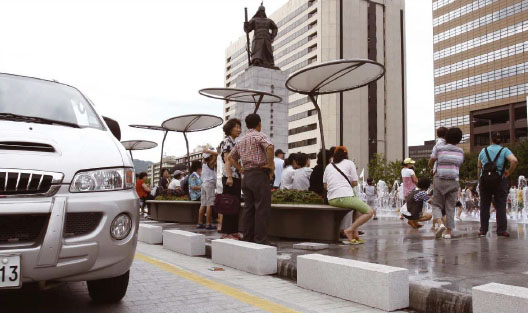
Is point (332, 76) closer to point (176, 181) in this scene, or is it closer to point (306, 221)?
point (306, 221)

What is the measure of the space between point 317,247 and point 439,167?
242 cm

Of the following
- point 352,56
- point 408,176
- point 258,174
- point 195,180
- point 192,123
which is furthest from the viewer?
point 352,56

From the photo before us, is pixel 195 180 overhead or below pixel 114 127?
below

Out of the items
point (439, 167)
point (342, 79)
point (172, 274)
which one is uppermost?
point (342, 79)

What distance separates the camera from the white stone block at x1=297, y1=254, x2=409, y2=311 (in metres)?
3.70

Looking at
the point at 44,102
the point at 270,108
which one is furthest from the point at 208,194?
the point at 270,108

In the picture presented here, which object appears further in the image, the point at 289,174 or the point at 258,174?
the point at 289,174

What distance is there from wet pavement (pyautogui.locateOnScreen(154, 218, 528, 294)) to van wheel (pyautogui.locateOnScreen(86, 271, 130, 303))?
199 cm

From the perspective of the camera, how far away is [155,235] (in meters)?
8.84

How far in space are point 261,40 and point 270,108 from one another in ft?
10.0

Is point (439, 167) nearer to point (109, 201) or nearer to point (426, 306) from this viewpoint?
point (426, 306)

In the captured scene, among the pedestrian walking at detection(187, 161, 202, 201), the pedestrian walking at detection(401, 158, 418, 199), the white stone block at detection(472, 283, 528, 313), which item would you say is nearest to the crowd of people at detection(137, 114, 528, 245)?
the pedestrian walking at detection(401, 158, 418, 199)

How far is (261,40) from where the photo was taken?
757 inches

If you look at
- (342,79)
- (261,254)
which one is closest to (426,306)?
(261,254)
